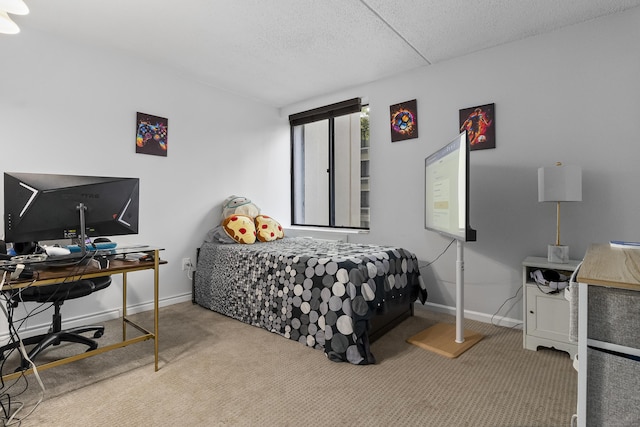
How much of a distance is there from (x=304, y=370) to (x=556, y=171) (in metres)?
2.06

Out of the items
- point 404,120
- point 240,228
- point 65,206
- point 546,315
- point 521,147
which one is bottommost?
point 546,315

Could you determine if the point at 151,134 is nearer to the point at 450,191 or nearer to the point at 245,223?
the point at 245,223

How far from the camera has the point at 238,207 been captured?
3.59 meters

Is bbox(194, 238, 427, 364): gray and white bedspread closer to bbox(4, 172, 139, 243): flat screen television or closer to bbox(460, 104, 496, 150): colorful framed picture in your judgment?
bbox(4, 172, 139, 243): flat screen television

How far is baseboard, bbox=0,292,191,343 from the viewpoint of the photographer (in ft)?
7.97

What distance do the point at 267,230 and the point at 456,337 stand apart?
2.04m

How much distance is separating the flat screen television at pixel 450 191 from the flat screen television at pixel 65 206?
2.00m

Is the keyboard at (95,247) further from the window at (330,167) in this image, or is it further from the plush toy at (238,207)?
the window at (330,167)

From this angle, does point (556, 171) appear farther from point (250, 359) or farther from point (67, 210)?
point (67, 210)

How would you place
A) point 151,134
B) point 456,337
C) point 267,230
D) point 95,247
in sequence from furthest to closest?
point 267,230 < point 151,134 < point 456,337 < point 95,247

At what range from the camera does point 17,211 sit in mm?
1644

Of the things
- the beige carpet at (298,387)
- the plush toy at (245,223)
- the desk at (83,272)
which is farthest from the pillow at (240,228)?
the desk at (83,272)

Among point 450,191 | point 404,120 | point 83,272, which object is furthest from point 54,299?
point 404,120

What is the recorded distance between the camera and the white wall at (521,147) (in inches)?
88.5
